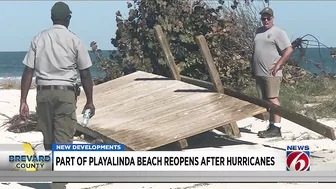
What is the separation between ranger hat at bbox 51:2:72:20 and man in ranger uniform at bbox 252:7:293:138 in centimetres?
315

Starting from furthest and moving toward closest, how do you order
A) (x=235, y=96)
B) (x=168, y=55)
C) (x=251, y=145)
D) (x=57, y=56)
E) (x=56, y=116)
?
(x=168, y=55)
(x=235, y=96)
(x=251, y=145)
(x=56, y=116)
(x=57, y=56)

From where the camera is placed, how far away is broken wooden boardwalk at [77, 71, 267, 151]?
692 centimetres

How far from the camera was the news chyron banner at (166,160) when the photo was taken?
5.52m

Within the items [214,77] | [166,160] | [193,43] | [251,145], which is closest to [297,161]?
[166,160]

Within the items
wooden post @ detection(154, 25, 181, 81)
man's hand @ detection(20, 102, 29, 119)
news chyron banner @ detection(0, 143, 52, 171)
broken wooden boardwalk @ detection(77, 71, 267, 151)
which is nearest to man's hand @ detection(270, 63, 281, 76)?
broken wooden boardwalk @ detection(77, 71, 267, 151)

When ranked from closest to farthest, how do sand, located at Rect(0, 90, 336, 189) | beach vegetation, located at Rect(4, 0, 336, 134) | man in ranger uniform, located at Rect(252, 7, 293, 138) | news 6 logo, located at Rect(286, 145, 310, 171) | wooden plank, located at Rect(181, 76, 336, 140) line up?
news 6 logo, located at Rect(286, 145, 310, 171)
sand, located at Rect(0, 90, 336, 189)
wooden plank, located at Rect(181, 76, 336, 140)
man in ranger uniform, located at Rect(252, 7, 293, 138)
beach vegetation, located at Rect(4, 0, 336, 134)

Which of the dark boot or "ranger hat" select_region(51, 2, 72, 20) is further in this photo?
the dark boot

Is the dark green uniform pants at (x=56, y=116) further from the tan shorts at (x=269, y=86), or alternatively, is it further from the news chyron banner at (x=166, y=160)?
the tan shorts at (x=269, y=86)

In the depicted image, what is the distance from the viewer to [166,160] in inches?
223

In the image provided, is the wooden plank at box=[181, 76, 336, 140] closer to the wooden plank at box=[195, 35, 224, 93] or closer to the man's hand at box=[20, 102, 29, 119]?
the wooden plank at box=[195, 35, 224, 93]

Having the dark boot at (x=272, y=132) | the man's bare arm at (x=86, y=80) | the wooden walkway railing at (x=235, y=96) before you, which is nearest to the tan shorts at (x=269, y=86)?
the wooden walkway railing at (x=235, y=96)

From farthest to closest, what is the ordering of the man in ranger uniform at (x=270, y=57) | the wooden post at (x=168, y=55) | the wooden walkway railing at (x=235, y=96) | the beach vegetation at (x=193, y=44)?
the beach vegetation at (x=193, y=44), the wooden post at (x=168, y=55), the man in ranger uniform at (x=270, y=57), the wooden walkway railing at (x=235, y=96)

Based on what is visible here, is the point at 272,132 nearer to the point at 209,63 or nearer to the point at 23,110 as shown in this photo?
the point at 209,63

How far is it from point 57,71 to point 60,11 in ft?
1.70
